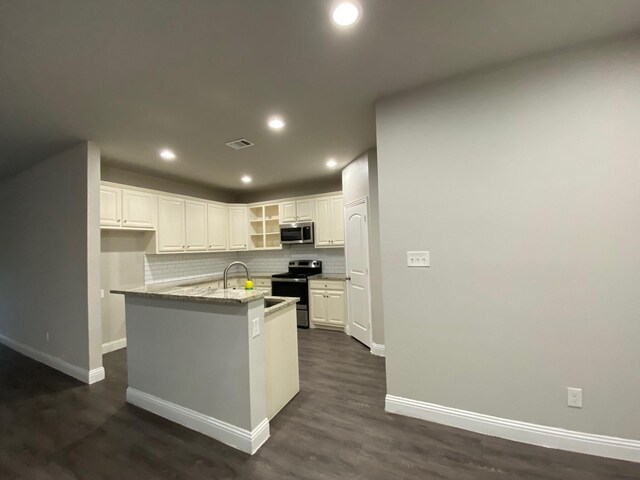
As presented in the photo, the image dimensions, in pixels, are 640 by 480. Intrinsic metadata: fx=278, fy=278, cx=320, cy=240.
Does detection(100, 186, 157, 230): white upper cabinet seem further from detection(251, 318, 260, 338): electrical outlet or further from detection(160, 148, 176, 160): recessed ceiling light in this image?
detection(251, 318, 260, 338): electrical outlet

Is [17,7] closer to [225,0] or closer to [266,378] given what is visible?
[225,0]

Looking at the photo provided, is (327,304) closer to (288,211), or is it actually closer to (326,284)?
(326,284)

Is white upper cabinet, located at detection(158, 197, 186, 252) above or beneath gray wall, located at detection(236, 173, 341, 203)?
beneath

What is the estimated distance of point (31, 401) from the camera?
2.72 metres

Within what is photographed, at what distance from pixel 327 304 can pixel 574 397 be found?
3327 millimetres

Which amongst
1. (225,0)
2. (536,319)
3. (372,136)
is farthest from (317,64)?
(536,319)

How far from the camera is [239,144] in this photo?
3.35 m

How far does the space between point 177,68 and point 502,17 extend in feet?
6.74

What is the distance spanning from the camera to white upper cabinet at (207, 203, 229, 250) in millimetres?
5266

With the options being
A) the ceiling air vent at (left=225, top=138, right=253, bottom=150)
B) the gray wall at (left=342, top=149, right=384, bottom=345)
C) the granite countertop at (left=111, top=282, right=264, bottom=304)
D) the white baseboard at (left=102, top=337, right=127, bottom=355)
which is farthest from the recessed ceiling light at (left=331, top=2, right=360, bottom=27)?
the white baseboard at (left=102, top=337, right=127, bottom=355)

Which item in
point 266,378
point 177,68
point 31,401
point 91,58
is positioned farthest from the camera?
point 31,401

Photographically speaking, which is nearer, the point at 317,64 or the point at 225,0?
the point at 225,0

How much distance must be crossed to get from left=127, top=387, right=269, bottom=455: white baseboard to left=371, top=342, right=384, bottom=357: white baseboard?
1.91 meters

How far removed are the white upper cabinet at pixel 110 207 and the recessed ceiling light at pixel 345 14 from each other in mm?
3741
